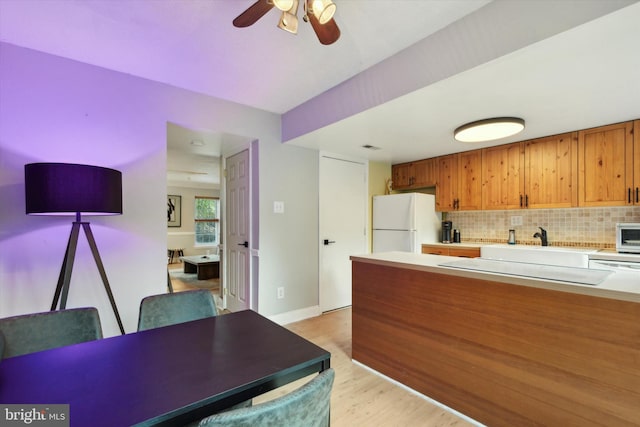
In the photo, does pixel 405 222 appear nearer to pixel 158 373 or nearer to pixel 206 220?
pixel 158 373

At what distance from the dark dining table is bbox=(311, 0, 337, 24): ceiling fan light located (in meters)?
1.47

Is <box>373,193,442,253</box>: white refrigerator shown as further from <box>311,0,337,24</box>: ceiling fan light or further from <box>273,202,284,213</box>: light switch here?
<box>311,0,337,24</box>: ceiling fan light

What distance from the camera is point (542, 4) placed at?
1.42 m

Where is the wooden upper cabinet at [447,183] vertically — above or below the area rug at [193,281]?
above

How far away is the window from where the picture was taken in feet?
27.7

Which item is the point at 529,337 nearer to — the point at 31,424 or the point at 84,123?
the point at 31,424

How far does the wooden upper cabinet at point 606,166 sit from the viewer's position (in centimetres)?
265

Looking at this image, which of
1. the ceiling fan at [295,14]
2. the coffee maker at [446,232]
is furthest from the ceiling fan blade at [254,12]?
the coffee maker at [446,232]

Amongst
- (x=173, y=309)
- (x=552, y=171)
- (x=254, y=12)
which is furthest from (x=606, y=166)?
(x=173, y=309)

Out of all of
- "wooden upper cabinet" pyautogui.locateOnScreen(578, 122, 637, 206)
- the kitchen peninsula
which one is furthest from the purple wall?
"wooden upper cabinet" pyautogui.locateOnScreen(578, 122, 637, 206)

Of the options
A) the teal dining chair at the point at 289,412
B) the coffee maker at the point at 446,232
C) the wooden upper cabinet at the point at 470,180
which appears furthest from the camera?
the coffee maker at the point at 446,232

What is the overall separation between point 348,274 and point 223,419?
3476 millimetres

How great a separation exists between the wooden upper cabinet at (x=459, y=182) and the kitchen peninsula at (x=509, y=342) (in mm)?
2065

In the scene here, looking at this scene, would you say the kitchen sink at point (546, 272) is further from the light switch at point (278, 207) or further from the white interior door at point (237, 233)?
the white interior door at point (237, 233)
